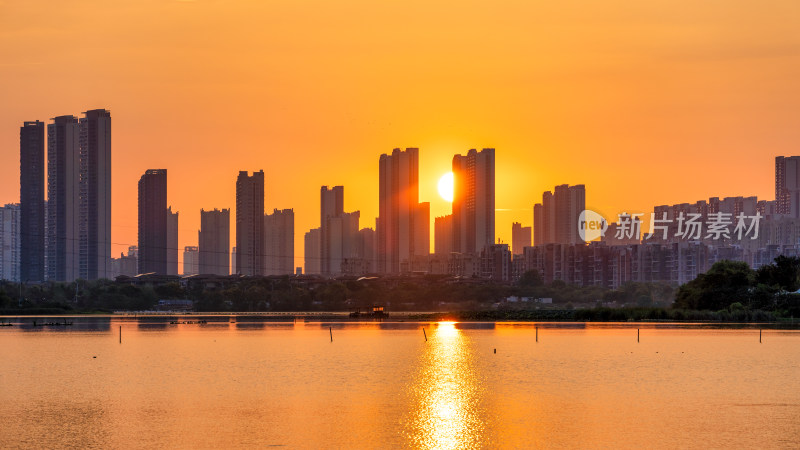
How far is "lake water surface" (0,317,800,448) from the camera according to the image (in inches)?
1790

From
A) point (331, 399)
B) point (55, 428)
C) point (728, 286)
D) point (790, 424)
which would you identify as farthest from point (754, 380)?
point (728, 286)

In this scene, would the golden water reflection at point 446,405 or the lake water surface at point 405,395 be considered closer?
the golden water reflection at point 446,405

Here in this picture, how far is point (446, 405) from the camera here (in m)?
57.4

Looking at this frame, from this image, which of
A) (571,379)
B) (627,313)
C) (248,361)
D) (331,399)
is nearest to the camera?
(331,399)

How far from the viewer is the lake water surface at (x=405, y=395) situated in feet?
149

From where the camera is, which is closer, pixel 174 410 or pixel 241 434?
pixel 241 434

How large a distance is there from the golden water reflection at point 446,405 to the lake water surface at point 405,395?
100mm

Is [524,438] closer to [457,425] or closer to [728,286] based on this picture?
[457,425]

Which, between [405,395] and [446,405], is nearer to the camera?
[446,405]

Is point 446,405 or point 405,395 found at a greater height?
point 446,405

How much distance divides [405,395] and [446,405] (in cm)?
555

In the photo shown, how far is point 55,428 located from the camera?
47844 millimetres

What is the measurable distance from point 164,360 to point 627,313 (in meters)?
111

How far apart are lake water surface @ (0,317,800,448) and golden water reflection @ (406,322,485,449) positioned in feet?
0.33
